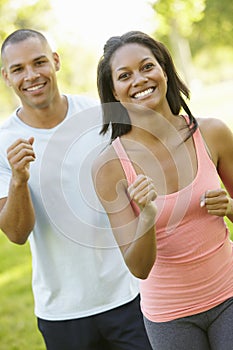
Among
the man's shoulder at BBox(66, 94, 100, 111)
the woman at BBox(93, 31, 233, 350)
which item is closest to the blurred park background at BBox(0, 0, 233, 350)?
the man's shoulder at BBox(66, 94, 100, 111)

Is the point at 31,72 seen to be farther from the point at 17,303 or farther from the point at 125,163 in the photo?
the point at 17,303

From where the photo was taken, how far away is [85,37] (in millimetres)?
26859

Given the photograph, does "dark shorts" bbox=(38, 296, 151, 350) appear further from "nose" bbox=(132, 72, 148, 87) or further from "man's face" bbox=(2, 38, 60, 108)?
"nose" bbox=(132, 72, 148, 87)

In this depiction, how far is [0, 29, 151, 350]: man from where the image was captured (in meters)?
2.82

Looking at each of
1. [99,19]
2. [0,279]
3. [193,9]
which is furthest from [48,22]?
[0,279]

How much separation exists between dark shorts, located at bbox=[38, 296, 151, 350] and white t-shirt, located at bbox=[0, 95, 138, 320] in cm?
4

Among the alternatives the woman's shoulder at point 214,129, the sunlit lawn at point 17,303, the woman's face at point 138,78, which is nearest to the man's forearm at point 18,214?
the woman's face at point 138,78

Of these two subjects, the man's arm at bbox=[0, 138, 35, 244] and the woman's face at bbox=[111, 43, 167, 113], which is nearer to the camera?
the woman's face at bbox=[111, 43, 167, 113]

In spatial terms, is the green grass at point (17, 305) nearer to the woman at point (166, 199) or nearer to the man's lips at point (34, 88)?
the man's lips at point (34, 88)

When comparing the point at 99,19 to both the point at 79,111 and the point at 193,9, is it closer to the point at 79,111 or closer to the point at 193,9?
the point at 193,9

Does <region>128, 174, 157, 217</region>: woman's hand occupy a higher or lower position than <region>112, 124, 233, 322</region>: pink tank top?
higher

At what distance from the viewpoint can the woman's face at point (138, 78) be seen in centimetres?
227

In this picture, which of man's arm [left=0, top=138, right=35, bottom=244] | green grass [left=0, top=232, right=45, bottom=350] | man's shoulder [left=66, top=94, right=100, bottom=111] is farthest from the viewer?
green grass [left=0, top=232, right=45, bottom=350]

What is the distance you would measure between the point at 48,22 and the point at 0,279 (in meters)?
18.6
